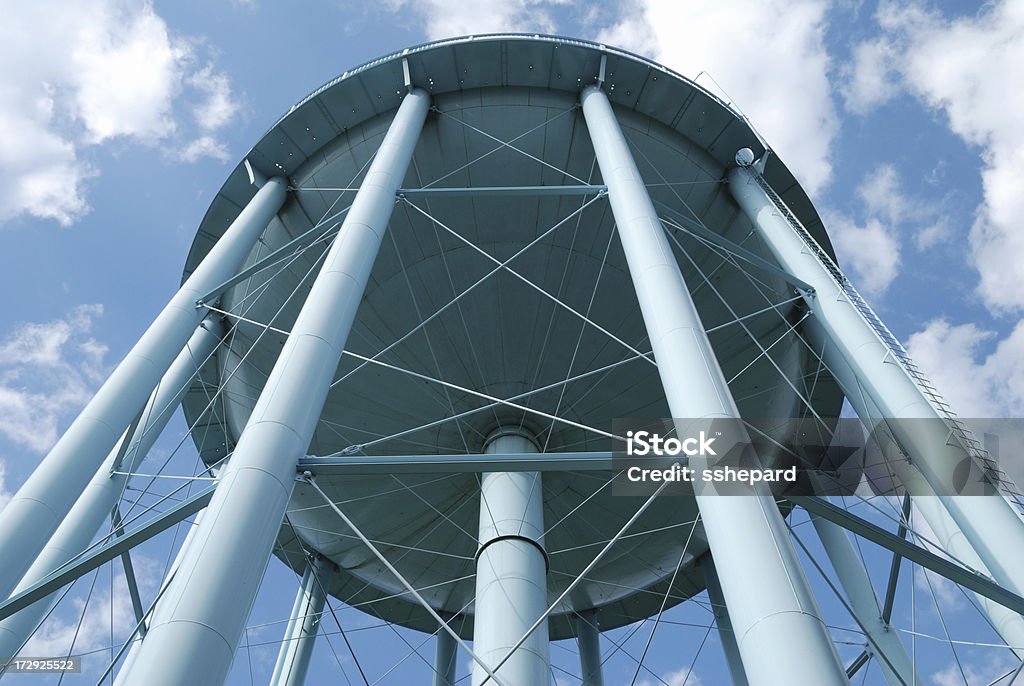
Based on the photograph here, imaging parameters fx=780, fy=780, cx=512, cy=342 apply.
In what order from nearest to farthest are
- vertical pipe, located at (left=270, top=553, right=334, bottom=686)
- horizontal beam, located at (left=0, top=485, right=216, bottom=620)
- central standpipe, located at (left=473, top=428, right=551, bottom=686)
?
1. horizontal beam, located at (left=0, top=485, right=216, bottom=620)
2. central standpipe, located at (left=473, top=428, right=551, bottom=686)
3. vertical pipe, located at (left=270, top=553, right=334, bottom=686)

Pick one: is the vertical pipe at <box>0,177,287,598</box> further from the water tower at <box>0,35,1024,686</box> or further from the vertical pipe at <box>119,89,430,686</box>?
the vertical pipe at <box>119,89,430,686</box>

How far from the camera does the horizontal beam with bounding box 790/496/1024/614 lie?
6.06 metres

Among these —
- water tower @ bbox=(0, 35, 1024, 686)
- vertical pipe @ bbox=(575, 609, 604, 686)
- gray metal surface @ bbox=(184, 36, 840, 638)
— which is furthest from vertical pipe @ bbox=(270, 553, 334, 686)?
vertical pipe @ bbox=(575, 609, 604, 686)

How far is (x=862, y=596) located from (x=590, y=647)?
579 centimetres

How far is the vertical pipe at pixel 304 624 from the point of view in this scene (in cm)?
1341

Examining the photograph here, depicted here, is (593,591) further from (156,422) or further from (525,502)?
(156,422)

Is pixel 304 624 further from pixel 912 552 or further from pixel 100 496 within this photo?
pixel 912 552

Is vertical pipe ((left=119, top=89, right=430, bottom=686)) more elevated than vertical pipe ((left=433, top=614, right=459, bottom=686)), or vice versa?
vertical pipe ((left=433, top=614, right=459, bottom=686))

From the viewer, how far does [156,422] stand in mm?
10453

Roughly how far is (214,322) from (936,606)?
10421 mm

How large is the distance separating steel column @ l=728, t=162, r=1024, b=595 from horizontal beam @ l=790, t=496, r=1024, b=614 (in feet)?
2.05

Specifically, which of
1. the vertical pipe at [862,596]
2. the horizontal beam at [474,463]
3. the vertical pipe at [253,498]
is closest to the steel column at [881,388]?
the vertical pipe at [862,596]

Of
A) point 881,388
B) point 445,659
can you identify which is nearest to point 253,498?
point 881,388

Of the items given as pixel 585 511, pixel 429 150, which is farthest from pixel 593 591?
pixel 429 150
